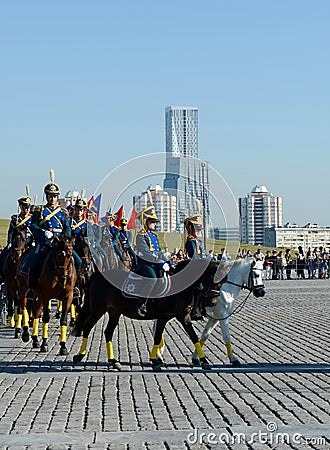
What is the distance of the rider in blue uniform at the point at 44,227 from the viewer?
15805mm

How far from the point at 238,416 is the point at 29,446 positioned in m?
2.21

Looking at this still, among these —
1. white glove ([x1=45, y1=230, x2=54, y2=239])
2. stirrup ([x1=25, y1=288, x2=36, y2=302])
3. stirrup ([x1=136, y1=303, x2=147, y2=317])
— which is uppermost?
white glove ([x1=45, y1=230, x2=54, y2=239])

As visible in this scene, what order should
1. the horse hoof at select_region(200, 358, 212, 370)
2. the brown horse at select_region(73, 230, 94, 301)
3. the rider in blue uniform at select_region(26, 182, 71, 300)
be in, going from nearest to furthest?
the horse hoof at select_region(200, 358, 212, 370) < the rider in blue uniform at select_region(26, 182, 71, 300) < the brown horse at select_region(73, 230, 94, 301)

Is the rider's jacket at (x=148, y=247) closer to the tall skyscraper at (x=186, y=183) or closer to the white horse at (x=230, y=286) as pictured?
the tall skyscraper at (x=186, y=183)

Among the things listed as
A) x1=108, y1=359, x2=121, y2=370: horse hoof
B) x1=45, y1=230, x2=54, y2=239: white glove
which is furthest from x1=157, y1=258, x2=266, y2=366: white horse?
x1=45, y1=230, x2=54, y2=239: white glove

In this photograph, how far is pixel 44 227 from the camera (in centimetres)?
1622

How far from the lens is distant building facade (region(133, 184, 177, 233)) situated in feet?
42.7

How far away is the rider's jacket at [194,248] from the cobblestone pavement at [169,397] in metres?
1.57

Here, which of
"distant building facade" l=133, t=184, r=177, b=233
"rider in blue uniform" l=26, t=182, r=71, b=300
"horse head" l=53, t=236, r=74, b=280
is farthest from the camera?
"rider in blue uniform" l=26, t=182, r=71, b=300

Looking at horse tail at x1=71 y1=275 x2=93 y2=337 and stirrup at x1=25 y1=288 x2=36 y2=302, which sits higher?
stirrup at x1=25 y1=288 x2=36 y2=302

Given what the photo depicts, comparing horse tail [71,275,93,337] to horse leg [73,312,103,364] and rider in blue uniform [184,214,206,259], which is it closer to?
horse leg [73,312,103,364]

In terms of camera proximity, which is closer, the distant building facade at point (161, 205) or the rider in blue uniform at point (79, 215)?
the distant building facade at point (161, 205)

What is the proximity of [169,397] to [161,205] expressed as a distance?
12.1 feet

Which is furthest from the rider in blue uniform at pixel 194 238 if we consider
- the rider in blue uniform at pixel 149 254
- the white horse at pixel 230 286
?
the rider in blue uniform at pixel 149 254
